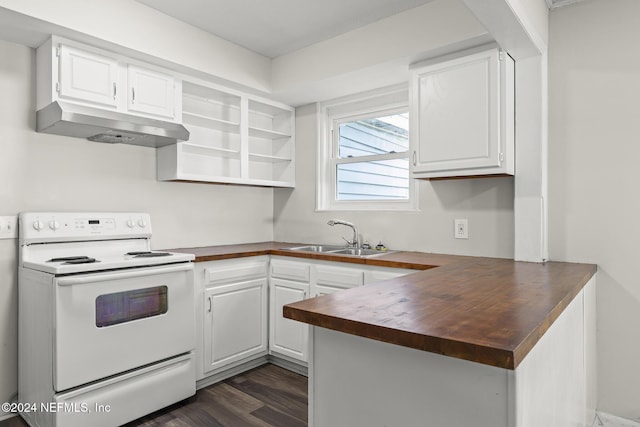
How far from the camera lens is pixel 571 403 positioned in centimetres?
153

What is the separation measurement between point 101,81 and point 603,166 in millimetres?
2865

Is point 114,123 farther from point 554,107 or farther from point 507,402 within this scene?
point 554,107

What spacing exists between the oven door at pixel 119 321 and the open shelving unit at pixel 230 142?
34.0 inches

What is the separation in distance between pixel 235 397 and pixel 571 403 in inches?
72.0

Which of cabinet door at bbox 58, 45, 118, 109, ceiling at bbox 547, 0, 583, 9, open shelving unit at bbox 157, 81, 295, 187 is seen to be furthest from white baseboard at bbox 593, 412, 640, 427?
cabinet door at bbox 58, 45, 118, 109

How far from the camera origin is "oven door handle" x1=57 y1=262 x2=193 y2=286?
6.32ft

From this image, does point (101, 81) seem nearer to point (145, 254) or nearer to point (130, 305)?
point (145, 254)

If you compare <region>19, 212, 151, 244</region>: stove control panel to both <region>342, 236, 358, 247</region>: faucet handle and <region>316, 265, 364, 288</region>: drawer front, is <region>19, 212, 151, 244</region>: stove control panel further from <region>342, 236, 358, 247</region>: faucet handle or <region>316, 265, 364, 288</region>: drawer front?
<region>342, 236, 358, 247</region>: faucet handle

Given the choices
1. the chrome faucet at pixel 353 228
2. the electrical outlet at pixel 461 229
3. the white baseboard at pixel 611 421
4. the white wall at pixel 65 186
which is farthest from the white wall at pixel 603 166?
the white wall at pixel 65 186

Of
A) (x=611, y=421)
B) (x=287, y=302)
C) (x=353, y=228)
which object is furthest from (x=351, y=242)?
(x=611, y=421)

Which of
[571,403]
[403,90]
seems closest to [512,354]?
[571,403]

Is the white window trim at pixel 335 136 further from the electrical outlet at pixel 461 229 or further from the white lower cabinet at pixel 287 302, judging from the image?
the white lower cabinet at pixel 287 302

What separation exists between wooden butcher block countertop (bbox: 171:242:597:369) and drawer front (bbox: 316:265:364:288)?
687 mm

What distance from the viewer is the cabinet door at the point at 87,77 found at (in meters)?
2.22
